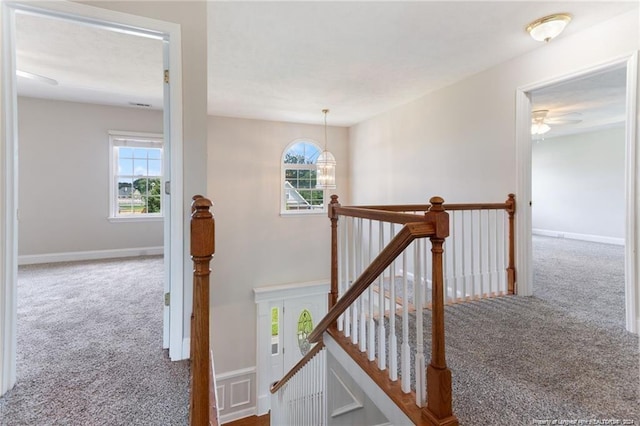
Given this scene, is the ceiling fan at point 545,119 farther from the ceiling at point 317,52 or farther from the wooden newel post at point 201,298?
the wooden newel post at point 201,298

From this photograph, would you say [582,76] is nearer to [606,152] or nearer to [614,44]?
[614,44]

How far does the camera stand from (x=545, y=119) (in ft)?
16.7

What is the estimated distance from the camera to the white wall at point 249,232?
507 cm

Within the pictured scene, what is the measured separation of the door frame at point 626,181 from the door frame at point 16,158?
3021mm

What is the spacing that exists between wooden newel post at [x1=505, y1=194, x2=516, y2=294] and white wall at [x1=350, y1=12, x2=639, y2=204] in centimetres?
15

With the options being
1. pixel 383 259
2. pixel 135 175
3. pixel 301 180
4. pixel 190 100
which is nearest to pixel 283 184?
pixel 301 180

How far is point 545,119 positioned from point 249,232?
549cm

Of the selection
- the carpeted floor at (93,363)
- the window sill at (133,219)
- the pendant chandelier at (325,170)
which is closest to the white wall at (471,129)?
the pendant chandelier at (325,170)

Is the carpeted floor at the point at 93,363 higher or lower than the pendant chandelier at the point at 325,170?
lower

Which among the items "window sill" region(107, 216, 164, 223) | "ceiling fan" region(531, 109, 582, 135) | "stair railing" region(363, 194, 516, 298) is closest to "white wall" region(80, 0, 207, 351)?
"stair railing" region(363, 194, 516, 298)

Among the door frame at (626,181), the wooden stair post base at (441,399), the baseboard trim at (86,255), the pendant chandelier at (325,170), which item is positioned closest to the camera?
the wooden stair post base at (441,399)

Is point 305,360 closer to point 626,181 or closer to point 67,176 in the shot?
point 626,181

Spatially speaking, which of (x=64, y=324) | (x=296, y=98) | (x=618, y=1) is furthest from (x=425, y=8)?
(x=64, y=324)

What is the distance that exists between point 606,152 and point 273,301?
7.29m
